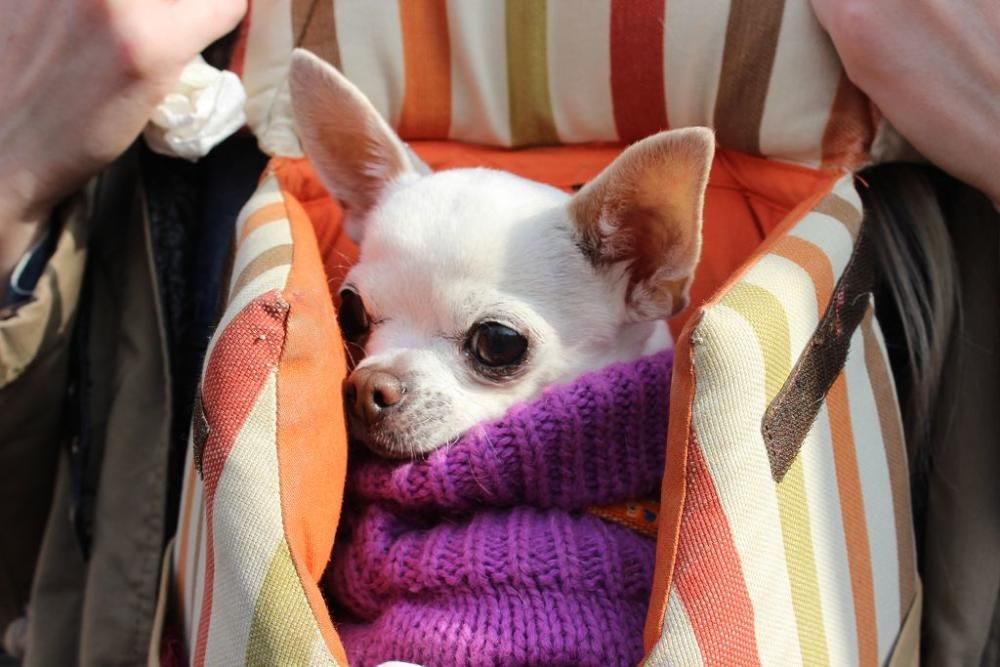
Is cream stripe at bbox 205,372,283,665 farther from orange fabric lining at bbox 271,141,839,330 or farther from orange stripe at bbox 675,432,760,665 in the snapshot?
orange fabric lining at bbox 271,141,839,330

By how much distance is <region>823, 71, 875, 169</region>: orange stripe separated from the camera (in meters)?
1.12

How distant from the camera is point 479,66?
1250mm

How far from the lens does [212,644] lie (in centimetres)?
77

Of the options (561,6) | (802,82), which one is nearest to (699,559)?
(802,82)

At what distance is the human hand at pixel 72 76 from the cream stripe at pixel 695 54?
23.8 inches

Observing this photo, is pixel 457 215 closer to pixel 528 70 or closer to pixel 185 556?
pixel 528 70

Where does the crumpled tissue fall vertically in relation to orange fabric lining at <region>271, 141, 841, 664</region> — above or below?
above

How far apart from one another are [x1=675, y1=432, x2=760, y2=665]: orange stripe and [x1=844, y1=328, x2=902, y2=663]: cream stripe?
0.84ft

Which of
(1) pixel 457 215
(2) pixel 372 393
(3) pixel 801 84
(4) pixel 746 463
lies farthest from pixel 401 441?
(3) pixel 801 84

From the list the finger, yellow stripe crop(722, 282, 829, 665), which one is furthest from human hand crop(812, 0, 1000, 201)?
the finger

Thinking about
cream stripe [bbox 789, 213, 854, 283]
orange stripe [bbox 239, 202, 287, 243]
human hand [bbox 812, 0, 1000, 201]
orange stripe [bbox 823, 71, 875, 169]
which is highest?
human hand [bbox 812, 0, 1000, 201]

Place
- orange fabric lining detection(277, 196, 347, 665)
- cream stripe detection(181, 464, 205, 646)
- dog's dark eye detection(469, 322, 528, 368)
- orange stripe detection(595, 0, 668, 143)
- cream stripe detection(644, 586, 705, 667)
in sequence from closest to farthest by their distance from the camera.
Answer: cream stripe detection(644, 586, 705, 667)
orange fabric lining detection(277, 196, 347, 665)
cream stripe detection(181, 464, 205, 646)
dog's dark eye detection(469, 322, 528, 368)
orange stripe detection(595, 0, 668, 143)

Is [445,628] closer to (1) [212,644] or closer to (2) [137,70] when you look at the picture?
(1) [212,644]

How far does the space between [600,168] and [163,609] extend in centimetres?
82
